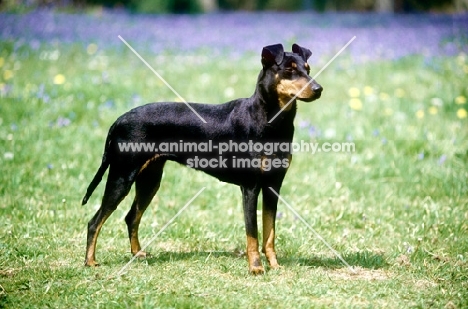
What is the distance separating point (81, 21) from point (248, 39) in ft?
18.2

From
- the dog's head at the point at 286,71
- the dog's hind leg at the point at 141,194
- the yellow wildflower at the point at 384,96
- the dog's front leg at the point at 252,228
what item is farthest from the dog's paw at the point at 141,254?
the yellow wildflower at the point at 384,96

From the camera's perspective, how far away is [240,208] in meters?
5.28

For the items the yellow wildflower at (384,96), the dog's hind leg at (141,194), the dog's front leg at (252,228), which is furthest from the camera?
the yellow wildflower at (384,96)

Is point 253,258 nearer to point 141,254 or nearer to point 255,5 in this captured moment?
point 141,254

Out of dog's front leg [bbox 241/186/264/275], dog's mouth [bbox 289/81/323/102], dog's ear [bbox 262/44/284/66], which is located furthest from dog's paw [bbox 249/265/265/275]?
dog's ear [bbox 262/44/284/66]

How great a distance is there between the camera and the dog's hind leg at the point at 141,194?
13.9 feet

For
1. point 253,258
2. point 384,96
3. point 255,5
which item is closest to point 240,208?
point 253,258

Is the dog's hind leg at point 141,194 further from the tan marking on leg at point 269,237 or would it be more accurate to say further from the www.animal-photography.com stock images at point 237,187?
the tan marking on leg at point 269,237

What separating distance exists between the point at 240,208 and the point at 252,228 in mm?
1421

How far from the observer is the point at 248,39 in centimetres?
1267

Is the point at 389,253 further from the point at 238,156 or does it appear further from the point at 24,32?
the point at 24,32

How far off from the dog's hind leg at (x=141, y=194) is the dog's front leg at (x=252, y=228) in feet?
2.33

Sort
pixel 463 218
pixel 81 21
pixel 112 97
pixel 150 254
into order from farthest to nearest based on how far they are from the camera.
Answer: pixel 81 21 → pixel 112 97 → pixel 463 218 → pixel 150 254

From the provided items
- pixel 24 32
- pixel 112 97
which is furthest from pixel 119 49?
pixel 112 97
